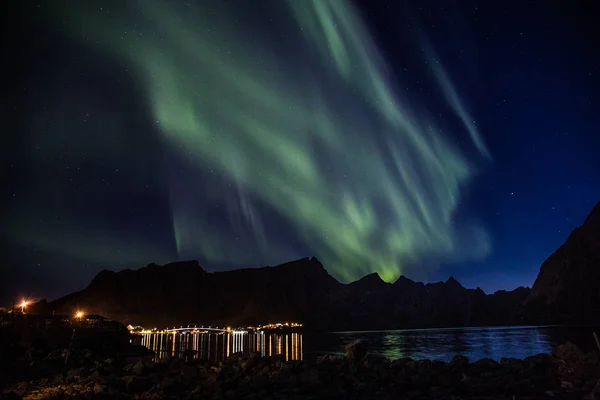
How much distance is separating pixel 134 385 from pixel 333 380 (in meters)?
14.8

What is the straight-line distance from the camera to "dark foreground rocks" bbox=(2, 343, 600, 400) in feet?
96.9

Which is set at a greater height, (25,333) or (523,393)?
(25,333)

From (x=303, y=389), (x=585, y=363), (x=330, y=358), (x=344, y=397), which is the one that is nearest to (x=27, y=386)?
(x=303, y=389)

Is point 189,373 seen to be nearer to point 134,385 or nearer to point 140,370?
point 140,370

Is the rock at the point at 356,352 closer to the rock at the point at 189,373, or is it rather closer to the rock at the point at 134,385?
the rock at the point at 189,373

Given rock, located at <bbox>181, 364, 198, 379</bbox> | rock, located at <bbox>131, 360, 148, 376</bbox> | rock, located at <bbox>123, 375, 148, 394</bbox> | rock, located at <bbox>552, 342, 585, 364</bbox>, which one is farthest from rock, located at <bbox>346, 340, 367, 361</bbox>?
rock, located at <bbox>123, 375, 148, 394</bbox>

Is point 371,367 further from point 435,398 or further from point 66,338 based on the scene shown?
point 66,338

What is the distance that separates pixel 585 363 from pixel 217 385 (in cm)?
3040

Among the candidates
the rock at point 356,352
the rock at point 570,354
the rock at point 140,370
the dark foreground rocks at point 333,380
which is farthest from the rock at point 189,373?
the rock at point 570,354

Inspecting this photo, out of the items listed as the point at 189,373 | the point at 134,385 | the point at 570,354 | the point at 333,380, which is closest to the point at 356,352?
the point at 333,380

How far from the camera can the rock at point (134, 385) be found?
29391 millimetres

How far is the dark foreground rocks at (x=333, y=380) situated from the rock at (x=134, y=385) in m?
0.07

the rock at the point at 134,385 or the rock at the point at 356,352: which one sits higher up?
the rock at the point at 356,352

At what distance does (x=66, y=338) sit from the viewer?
6619 centimetres
